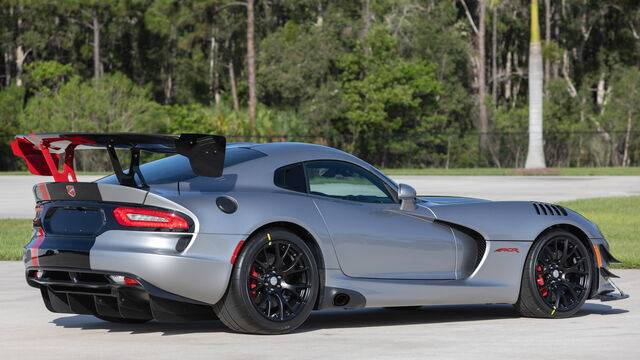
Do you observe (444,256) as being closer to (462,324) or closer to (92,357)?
(462,324)

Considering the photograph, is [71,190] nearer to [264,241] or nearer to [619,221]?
[264,241]

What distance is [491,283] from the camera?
9227mm

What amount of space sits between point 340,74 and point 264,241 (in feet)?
181

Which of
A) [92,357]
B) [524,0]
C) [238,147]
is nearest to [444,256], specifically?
[238,147]

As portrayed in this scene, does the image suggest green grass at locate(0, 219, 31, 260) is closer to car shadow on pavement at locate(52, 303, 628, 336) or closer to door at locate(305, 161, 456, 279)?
car shadow on pavement at locate(52, 303, 628, 336)

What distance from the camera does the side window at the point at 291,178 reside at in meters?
8.55

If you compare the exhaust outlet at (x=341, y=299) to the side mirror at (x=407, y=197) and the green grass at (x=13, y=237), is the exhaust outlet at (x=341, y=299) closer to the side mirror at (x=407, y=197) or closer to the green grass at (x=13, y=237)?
the side mirror at (x=407, y=197)

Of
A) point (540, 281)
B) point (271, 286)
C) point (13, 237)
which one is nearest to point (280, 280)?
point (271, 286)

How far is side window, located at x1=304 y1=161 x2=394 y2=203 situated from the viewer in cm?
874

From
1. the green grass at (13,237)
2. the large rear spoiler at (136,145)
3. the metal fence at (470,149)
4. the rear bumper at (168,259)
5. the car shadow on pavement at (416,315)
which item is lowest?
the metal fence at (470,149)

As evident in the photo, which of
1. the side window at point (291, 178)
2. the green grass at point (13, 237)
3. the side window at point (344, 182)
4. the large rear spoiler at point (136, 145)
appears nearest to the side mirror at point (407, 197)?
the side window at point (344, 182)

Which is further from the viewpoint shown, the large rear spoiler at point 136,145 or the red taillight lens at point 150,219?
the large rear spoiler at point 136,145

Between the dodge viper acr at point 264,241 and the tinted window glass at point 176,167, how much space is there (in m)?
0.02

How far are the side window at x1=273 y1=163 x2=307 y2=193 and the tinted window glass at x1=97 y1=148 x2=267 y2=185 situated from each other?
Answer: 0.21 meters
